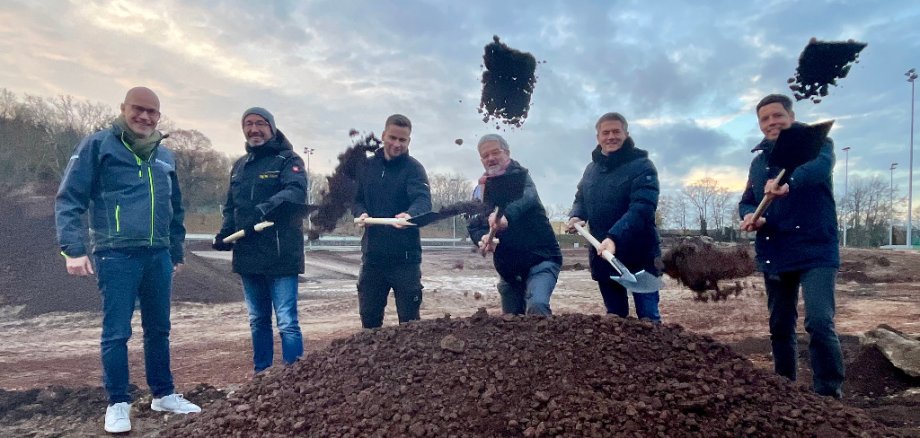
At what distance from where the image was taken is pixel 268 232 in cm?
414

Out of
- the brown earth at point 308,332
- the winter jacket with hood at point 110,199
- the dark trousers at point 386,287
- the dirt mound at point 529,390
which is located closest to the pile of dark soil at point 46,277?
the brown earth at point 308,332

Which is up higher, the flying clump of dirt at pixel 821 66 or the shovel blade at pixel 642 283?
the flying clump of dirt at pixel 821 66

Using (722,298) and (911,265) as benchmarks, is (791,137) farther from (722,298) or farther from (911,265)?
(911,265)

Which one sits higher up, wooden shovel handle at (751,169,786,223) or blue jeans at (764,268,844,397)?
wooden shovel handle at (751,169,786,223)

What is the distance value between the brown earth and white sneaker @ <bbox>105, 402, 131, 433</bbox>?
88 millimetres

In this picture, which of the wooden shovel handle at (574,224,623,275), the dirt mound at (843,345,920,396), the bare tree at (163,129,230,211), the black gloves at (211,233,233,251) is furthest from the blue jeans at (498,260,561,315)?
the bare tree at (163,129,230,211)

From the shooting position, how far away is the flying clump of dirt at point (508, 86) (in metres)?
5.45

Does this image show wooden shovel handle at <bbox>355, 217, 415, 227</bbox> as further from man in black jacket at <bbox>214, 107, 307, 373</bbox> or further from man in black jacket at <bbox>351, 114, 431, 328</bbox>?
man in black jacket at <bbox>214, 107, 307, 373</bbox>

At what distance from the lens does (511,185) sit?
3.82 metres

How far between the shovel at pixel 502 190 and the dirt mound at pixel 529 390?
3.20ft

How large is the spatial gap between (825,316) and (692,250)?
23.1ft

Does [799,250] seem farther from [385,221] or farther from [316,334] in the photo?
[316,334]

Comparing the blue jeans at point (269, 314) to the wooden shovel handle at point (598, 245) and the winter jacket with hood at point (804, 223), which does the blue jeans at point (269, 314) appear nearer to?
the wooden shovel handle at point (598, 245)

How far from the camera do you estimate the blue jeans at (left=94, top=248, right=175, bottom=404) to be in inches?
142
